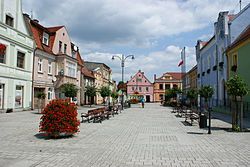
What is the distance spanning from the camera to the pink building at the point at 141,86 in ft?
299

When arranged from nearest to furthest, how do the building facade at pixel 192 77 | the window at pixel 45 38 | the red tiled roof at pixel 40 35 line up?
the red tiled roof at pixel 40 35
the window at pixel 45 38
the building facade at pixel 192 77

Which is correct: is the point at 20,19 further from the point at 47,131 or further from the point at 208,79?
the point at 208,79

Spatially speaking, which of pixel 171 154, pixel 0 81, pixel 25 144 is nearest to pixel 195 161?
pixel 171 154

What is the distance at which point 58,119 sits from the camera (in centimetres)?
1016

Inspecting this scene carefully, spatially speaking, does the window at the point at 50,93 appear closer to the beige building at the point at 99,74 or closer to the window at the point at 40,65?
the window at the point at 40,65

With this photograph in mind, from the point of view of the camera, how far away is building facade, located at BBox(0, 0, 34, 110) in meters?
23.1

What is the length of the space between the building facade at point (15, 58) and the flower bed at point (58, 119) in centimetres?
1295

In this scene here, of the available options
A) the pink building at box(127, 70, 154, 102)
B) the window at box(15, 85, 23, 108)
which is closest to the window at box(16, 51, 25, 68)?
the window at box(15, 85, 23, 108)

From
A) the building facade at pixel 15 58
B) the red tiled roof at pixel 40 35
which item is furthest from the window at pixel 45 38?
the building facade at pixel 15 58

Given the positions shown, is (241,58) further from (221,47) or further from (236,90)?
(236,90)

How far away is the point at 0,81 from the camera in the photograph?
22.6 meters

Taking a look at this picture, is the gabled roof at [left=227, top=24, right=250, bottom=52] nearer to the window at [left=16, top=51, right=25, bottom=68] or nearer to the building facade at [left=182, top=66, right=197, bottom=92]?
the window at [left=16, top=51, right=25, bottom=68]

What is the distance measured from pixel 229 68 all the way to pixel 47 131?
2232cm

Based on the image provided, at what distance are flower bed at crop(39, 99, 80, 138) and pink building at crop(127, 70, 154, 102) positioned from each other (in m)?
79.2
